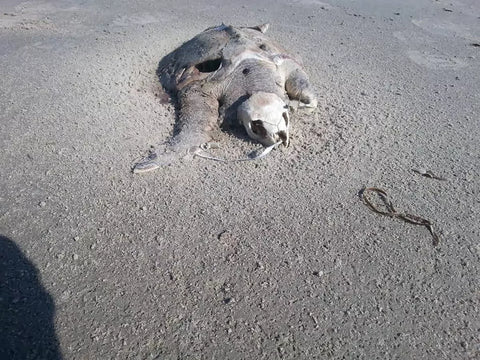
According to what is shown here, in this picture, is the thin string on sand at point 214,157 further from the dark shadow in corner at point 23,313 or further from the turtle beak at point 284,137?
the dark shadow in corner at point 23,313

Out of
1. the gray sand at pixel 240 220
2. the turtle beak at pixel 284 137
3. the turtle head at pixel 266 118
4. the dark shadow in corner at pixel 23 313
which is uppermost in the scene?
the turtle head at pixel 266 118

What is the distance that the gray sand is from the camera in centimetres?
228

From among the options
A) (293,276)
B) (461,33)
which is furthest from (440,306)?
(461,33)

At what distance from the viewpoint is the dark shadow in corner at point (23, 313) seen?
6.90 feet

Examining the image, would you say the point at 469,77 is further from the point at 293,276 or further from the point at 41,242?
the point at 41,242

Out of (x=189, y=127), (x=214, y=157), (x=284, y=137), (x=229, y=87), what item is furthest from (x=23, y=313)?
(x=229, y=87)

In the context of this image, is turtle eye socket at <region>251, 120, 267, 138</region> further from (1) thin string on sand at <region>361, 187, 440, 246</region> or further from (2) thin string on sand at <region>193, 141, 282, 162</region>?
(1) thin string on sand at <region>361, 187, 440, 246</region>

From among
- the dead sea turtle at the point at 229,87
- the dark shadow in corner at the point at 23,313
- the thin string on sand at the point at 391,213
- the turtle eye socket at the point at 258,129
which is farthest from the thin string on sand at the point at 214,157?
the dark shadow in corner at the point at 23,313

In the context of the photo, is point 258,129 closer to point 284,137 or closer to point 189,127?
point 284,137

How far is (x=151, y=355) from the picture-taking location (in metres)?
2.14

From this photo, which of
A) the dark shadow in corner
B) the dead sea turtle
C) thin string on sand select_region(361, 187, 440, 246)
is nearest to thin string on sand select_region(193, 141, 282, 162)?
the dead sea turtle

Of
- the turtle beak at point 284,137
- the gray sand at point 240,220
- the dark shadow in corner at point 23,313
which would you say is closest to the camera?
the dark shadow in corner at point 23,313

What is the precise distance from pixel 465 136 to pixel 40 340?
158 inches

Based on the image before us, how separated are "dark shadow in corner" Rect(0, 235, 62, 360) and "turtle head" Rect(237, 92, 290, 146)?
211 centimetres
